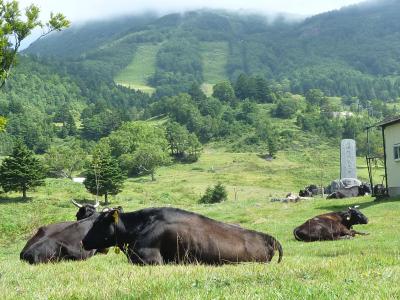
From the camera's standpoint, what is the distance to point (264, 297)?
5609mm

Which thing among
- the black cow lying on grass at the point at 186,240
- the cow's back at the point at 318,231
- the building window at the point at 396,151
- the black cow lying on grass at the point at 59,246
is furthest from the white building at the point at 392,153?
the black cow lying on grass at the point at 186,240

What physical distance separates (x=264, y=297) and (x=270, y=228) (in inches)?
837

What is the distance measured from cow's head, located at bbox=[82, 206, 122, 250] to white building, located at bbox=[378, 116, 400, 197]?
1230 inches

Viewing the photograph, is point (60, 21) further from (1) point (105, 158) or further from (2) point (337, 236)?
(1) point (105, 158)

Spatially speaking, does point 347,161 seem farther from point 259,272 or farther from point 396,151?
point 259,272

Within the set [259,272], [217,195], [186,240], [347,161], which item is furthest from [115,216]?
[217,195]

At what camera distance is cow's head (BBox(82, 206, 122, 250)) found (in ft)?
37.2

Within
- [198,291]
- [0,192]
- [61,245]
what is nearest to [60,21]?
[61,245]

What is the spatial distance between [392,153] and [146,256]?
33476mm

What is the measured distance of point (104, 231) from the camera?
37.7ft

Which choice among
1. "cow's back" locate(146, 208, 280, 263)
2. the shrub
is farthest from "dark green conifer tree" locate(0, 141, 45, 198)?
"cow's back" locate(146, 208, 280, 263)

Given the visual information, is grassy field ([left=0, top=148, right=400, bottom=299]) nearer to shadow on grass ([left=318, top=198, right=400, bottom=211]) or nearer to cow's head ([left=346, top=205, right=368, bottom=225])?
shadow on grass ([left=318, top=198, right=400, bottom=211])

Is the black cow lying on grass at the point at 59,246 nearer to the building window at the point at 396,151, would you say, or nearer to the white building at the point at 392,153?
the white building at the point at 392,153

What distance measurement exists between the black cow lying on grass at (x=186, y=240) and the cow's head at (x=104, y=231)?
13 centimetres
